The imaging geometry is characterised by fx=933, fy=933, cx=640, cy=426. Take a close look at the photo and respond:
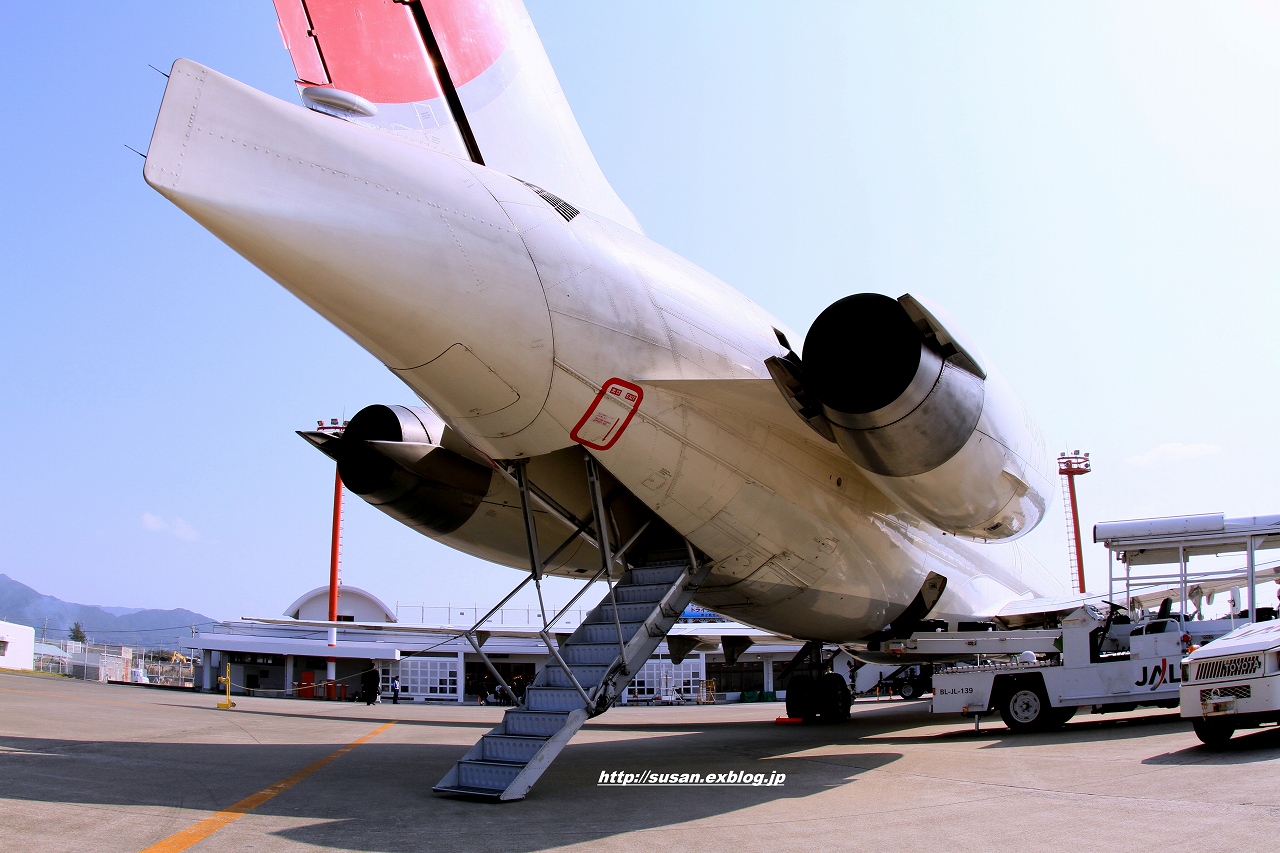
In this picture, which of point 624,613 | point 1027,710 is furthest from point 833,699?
point 624,613

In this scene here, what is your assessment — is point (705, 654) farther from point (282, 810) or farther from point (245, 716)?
point (282, 810)

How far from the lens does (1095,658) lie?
446 inches

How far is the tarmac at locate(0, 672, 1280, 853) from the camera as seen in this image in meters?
5.07

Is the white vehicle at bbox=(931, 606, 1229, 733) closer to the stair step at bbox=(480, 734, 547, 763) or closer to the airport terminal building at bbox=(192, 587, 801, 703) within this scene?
the stair step at bbox=(480, 734, 547, 763)

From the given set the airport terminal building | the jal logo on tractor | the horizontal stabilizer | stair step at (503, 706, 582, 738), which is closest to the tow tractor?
the jal logo on tractor

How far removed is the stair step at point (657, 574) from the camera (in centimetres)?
881

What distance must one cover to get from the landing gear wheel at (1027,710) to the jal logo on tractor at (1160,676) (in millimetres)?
1105

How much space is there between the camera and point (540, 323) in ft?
23.9

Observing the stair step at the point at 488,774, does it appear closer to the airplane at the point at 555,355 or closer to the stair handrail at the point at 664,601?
the airplane at the point at 555,355

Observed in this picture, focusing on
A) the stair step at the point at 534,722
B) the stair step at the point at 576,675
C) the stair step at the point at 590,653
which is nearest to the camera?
the stair step at the point at 534,722

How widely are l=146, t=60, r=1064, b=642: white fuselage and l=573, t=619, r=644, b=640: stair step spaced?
1074mm

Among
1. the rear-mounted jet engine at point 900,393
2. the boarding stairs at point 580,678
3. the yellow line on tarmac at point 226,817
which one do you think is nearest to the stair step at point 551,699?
the boarding stairs at point 580,678

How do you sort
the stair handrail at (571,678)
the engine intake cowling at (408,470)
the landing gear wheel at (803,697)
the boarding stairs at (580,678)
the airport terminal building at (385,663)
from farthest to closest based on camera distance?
the airport terminal building at (385,663) < the landing gear wheel at (803,697) < the engine intake cowling at (408,470) < the stair handrail at (571,678) < the boarding stairs at (580,678)

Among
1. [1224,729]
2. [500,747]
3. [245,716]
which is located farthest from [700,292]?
[245,716]
